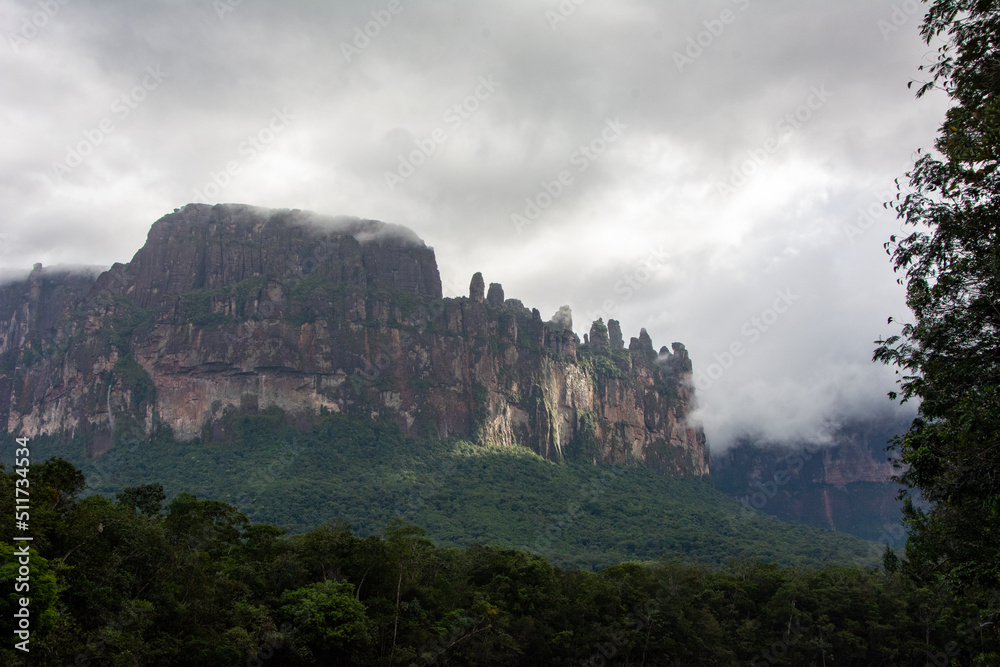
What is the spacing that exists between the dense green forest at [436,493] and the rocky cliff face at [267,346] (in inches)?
256

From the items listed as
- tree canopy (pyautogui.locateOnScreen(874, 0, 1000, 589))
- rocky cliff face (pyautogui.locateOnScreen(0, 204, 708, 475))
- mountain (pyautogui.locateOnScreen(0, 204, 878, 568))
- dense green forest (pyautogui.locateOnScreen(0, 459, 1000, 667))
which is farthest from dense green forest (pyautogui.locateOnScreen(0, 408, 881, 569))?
tree canopy (pyautogui.locateOnScreen(874, 0, 1000, 589))


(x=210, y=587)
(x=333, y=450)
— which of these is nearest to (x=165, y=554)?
(x=210, y=587)

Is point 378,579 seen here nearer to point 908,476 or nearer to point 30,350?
point 908,476

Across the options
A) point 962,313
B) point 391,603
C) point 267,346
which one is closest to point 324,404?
point 267,346

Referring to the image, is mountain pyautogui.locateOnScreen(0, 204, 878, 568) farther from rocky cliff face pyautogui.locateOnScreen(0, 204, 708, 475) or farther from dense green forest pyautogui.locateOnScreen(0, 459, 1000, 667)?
dense green forest pyautogui.locateOnScreen(0, 459, 1000, 667)

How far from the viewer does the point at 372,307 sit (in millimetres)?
182500

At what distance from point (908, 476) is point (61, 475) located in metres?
42.5

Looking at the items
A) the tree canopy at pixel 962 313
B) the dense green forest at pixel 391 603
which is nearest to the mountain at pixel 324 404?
the dense green forest at pixel 391 603

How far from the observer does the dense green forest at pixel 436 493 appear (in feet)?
411

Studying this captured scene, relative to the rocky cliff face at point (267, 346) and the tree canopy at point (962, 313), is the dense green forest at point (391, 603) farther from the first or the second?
the rocky cliff face at point (267, 346)

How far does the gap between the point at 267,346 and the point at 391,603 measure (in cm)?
12966

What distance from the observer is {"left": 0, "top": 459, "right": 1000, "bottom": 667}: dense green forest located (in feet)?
108

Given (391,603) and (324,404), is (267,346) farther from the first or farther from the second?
(391,603)

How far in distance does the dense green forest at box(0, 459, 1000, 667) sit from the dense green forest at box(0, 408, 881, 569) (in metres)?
49.3
